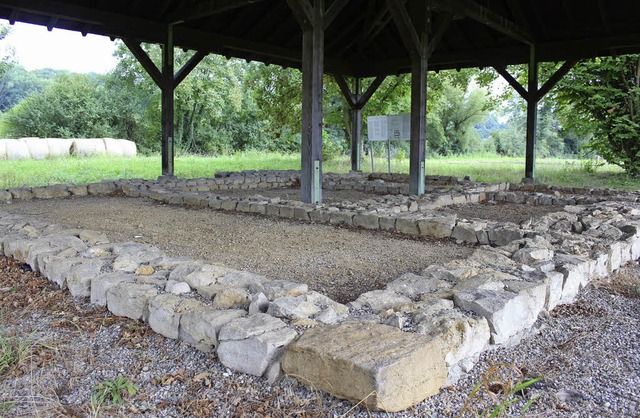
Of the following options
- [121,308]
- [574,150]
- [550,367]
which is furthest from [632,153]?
[574,150]

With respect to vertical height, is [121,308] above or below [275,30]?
below

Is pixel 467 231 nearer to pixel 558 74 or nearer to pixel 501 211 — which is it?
pixel 501 211

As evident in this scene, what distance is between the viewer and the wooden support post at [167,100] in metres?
11.9

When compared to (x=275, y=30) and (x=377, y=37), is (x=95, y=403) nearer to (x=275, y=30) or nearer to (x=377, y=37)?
(x=275, y=30)

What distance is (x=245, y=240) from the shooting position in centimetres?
588

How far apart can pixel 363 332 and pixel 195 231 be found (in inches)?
169

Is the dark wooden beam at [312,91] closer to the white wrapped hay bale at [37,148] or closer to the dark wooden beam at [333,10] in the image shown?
the dark wooden beam at [333,10]

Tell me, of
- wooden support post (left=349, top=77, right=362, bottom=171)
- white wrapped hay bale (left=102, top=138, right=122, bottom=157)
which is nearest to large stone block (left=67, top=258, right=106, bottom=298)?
wooden support post (left=349, top=77, right=362, bottom=171)

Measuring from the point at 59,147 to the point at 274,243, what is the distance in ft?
74.9

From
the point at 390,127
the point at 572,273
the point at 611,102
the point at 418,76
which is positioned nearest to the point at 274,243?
the point at 572,273

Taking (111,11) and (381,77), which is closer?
(111,11)

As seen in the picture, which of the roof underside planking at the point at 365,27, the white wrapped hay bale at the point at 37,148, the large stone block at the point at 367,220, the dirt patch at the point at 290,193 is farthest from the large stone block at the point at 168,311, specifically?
the white wrapped hay bale at the point at 37,148

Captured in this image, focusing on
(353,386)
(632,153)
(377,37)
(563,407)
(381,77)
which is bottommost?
(563,407)

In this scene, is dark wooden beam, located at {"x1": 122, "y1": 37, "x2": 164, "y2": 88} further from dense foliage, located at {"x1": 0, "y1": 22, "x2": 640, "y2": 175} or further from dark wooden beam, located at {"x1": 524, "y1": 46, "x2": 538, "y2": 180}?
dense foliage, located at {"x1": 0, "y1": 22, "x2": 640, "y2": 175}
